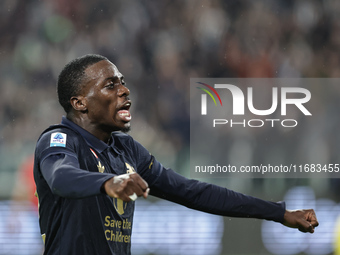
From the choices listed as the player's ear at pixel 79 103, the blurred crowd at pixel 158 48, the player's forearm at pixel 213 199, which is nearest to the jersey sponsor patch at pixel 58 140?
the player's ear at pixel 79 103

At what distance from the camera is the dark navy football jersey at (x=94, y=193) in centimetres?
221

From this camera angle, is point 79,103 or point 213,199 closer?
point 79,103

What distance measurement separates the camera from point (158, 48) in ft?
22.2

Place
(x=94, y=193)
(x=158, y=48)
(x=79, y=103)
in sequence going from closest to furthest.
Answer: (x=94, y=193), (x=79, y=103), (x=158, y=48)

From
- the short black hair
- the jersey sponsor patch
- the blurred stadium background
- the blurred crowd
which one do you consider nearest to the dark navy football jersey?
the jersey sponsor patch

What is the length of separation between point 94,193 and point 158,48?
4.86m

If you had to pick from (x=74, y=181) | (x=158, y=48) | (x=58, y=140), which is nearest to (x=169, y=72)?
(x=158, y=48)

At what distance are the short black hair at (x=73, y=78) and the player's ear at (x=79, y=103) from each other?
0.09ft

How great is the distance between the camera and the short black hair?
2934 millimetres

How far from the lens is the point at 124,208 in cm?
279

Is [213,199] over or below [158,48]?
below

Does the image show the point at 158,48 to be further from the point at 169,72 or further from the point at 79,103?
the point at 79,103

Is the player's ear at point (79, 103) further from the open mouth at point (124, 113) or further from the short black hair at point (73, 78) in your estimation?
the open mouth at point (124, 113)

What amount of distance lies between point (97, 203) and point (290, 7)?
199 inches
